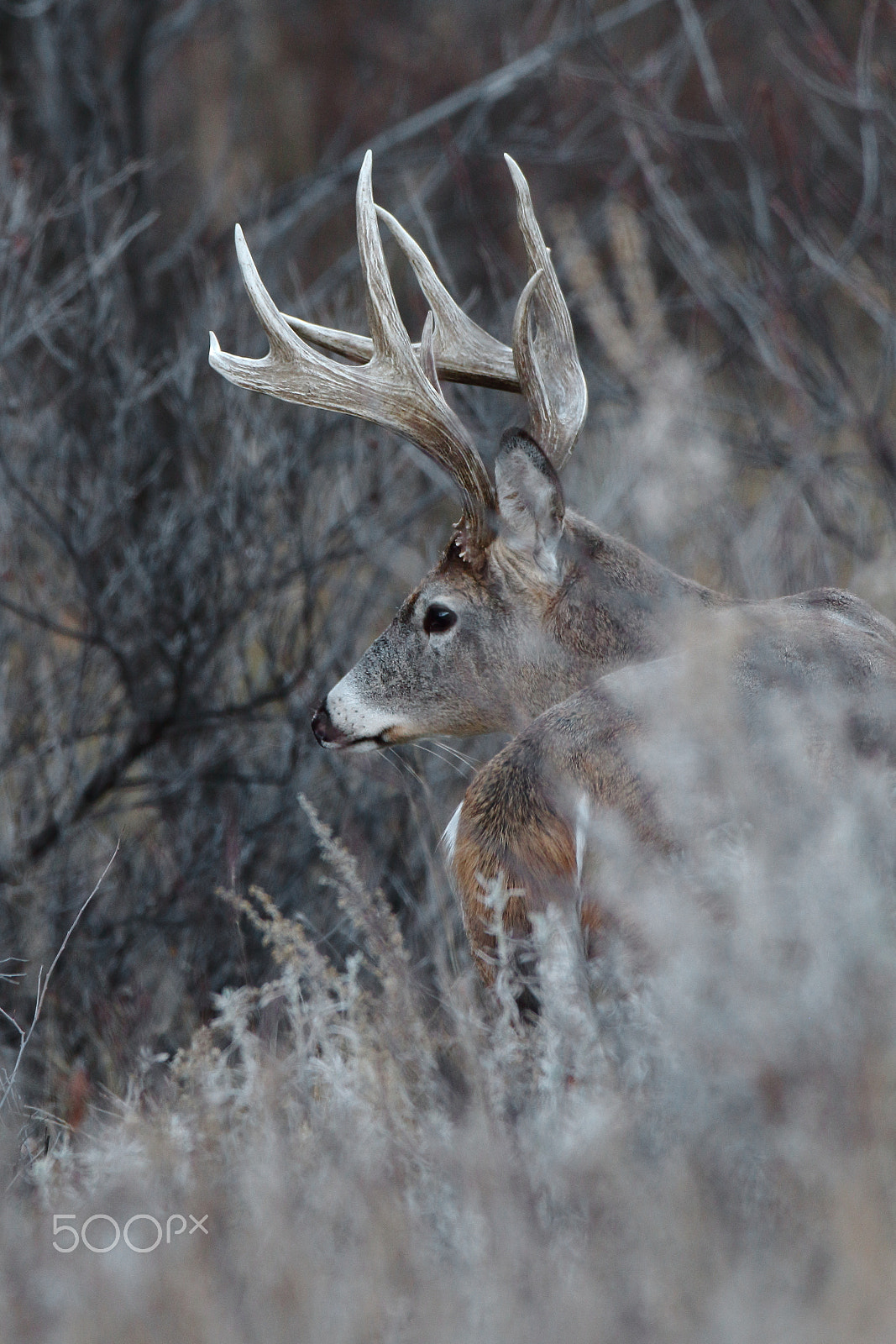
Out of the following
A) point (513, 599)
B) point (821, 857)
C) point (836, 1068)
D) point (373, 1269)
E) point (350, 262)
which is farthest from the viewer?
point (350, 262)

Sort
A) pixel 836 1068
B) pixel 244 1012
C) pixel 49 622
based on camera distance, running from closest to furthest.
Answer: pixel 836 1068, pixel 244 1012, pixel 49 622

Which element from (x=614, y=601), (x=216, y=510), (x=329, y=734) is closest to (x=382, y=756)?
(x=216, y=510)

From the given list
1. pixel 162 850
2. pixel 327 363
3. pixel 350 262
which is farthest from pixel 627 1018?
pixel 350 262

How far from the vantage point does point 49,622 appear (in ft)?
18.5

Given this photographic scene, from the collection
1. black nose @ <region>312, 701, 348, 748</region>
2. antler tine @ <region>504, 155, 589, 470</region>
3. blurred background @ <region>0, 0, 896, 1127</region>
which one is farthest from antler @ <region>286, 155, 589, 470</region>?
black nose @ <region>312, 701, 348, 748</region>

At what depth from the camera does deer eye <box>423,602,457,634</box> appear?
13.5 ft

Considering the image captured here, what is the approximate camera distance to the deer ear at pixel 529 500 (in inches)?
149

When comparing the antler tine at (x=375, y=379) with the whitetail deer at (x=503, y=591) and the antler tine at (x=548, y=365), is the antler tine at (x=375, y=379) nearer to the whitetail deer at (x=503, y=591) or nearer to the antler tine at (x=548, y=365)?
the whitetail deer at (x=503, y=591)

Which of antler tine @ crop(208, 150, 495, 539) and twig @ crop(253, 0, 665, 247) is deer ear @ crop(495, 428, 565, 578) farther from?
twig @ crop(253, 0, 665, 247)

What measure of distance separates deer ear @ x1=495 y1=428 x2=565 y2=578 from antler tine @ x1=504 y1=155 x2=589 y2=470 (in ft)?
1.17

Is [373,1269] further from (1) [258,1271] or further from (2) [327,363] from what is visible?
(2) [327,363]

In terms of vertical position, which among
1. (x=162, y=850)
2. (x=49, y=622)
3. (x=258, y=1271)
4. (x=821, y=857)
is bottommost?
(x=162, y=850)

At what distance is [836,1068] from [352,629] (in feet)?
13.6

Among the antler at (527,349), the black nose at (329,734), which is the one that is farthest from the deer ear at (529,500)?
the black nose at (329,734)
